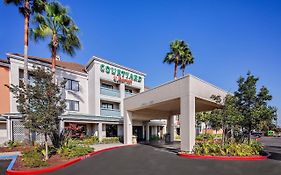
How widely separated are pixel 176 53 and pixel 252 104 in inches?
747

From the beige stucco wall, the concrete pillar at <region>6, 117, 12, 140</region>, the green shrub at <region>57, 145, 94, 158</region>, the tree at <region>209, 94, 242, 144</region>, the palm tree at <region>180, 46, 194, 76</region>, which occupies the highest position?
the palm tree at <region>180, 46, 194, 76</region>

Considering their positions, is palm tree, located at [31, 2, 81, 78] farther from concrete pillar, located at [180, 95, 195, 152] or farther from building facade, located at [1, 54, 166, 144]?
concrete pillar, located at [180, 95, 195, 152]

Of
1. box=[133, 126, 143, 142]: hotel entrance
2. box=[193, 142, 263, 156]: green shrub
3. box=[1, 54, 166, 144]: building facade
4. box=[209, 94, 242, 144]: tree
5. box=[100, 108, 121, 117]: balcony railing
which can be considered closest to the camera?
box=[193, 142, 263, 156]: green shrub

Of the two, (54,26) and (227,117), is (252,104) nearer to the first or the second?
(227,117)

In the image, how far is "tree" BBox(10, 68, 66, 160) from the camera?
41.1ft

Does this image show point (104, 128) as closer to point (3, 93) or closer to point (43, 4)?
point (3, 93)

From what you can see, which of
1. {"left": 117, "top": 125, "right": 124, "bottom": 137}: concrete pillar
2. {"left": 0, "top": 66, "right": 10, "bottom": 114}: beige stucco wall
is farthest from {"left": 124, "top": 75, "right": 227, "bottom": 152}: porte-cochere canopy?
{"left": 0, "top": 66, "right": 10, "bottom": 114}: beige stucco wall

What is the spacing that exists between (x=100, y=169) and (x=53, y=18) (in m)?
16.0

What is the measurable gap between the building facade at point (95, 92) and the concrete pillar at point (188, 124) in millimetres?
13083

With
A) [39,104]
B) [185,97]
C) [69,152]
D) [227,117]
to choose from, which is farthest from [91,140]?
[227,117]

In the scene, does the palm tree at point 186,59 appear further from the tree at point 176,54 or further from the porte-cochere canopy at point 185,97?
the porte-cochere canopy at point 185,97

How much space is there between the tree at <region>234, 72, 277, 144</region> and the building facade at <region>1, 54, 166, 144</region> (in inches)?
648

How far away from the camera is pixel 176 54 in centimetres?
3378

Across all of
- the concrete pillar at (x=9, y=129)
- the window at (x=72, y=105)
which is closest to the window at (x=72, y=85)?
the window at (x=72, y=105)
